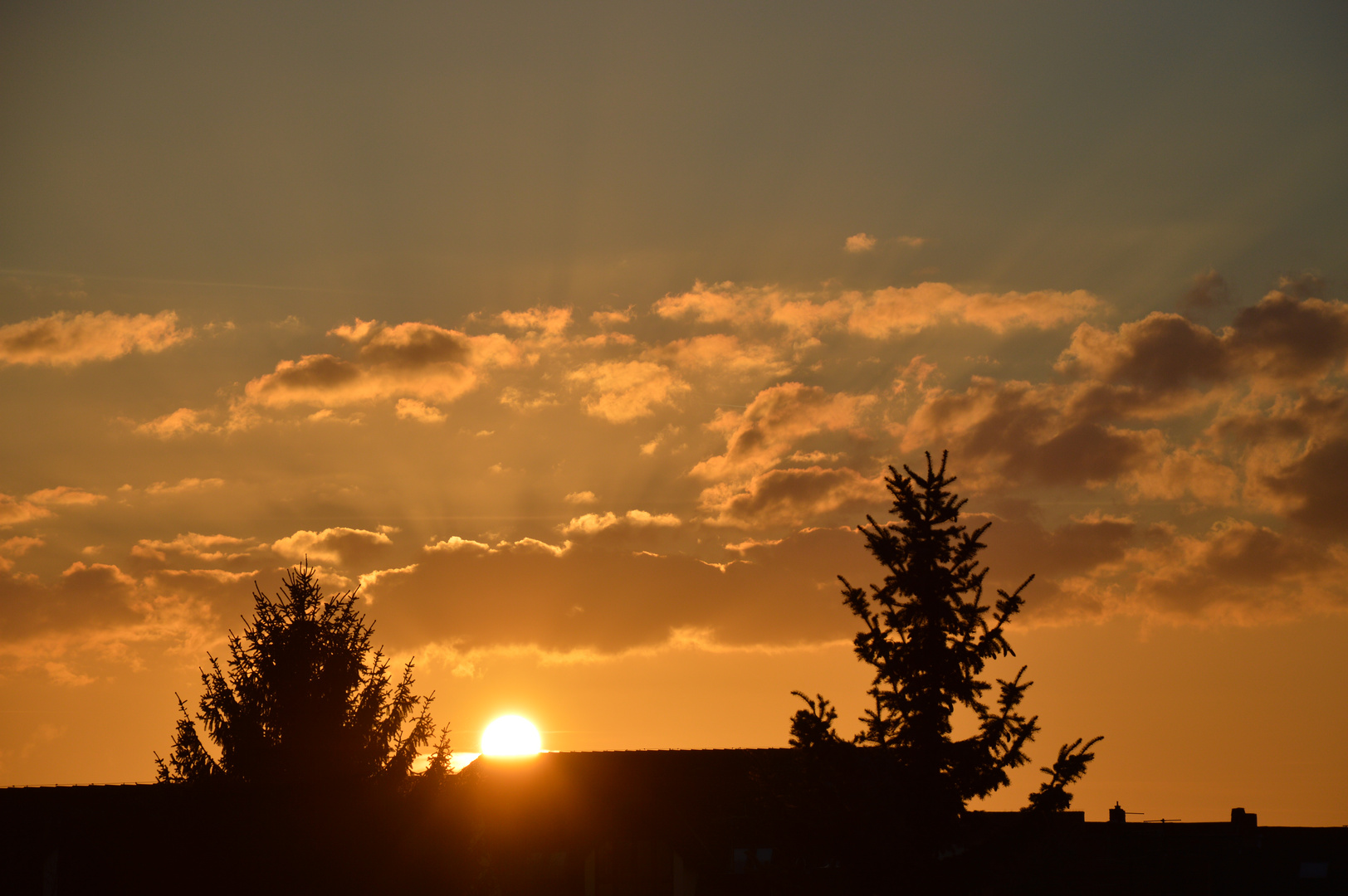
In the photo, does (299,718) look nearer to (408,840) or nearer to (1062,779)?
(408,840)

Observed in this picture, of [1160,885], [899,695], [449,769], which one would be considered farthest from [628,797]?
[1160,885]

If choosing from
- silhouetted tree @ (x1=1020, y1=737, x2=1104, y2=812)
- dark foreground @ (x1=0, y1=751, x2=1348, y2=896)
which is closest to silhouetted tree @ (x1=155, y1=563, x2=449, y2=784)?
dark foreground @ (x1=0, y1=751, x2=1348, y2=896)

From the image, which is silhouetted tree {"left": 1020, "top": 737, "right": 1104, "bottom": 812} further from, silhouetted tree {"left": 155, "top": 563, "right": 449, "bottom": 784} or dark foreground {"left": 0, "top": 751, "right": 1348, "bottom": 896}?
silhouetted tree {"left": 155, "top": 563, "right": 449, "bottom": 784}

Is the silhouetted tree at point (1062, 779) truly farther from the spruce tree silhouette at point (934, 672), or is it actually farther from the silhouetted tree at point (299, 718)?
the silhouetted tree at point (299, 718)

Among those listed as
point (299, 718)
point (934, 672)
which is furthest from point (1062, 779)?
point (299, 718)

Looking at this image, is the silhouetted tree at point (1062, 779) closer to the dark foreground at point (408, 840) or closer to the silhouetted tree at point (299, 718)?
the dark foreground at point (408, 840)

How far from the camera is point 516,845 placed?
36.2m

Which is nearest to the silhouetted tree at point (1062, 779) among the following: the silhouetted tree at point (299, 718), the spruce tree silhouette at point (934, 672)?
the spruce tree silhouette at point (934, 672)

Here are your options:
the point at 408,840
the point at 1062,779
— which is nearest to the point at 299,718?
the point at 408,840

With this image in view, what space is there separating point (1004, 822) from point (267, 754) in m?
15.4

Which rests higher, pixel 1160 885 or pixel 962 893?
pixel 962 893

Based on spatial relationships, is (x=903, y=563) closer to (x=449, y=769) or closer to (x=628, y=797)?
(x=449, y=769)

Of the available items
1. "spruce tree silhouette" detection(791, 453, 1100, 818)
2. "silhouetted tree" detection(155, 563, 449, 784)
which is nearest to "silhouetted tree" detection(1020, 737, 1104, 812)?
"spruce tree silhouette" detection(791, 453, 1100, 818)

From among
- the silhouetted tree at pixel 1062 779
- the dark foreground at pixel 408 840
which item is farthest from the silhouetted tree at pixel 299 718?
the silhouetted tree at pixel 1062 779
